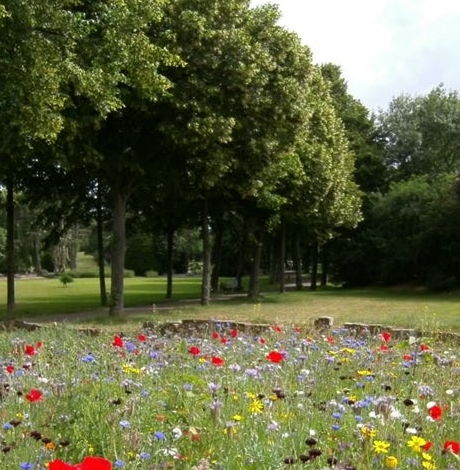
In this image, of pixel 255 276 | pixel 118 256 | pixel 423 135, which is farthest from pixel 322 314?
pixel 423 135

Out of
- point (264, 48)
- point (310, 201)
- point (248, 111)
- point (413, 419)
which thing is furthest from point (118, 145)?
point (413, 419)

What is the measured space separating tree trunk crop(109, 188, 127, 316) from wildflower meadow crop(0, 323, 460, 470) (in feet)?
53.4

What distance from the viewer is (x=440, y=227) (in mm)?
43156

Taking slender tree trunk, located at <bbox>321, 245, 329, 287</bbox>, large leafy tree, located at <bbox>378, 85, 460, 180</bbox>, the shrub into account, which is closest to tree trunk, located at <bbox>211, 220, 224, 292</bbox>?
slender tree trunk, located at <bbox>321, 245, 329, 287</bbox>

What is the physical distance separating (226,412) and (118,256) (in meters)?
19.6

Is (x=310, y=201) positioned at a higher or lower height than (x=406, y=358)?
higher

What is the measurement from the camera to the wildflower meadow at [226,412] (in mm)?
3531

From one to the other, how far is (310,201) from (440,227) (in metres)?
12.1

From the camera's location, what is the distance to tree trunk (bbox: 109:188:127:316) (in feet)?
76.2

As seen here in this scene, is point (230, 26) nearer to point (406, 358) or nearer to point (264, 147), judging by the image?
point (264, 147)

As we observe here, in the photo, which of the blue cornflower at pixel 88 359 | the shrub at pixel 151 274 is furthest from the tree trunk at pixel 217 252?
the shrub at pixel 151 274

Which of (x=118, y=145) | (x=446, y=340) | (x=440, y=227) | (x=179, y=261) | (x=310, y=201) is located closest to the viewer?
(x=446, y=340)

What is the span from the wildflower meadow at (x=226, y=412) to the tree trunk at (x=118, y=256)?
16270 mm

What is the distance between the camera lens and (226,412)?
14.5 ft
